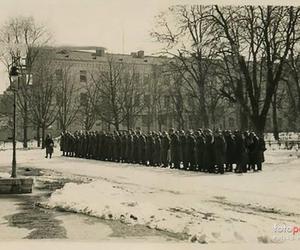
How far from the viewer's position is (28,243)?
2.82 m

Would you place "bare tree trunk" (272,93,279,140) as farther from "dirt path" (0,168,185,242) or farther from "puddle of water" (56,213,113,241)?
"puddle of water" (56,213,113,241)

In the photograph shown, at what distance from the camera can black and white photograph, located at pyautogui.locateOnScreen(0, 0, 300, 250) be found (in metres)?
3.04

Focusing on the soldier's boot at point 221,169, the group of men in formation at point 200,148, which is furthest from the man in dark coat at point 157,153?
the soldier's boot at point 221,169

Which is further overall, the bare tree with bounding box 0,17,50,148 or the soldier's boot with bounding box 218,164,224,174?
the soldier's boot with bounding box 218,164,224,174

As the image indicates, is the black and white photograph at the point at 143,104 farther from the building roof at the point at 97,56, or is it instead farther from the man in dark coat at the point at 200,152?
the man in dark coat at the point at 200,152

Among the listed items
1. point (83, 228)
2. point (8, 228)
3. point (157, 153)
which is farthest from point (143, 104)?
point (157, 153)

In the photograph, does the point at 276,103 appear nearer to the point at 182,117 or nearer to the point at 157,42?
the point at 182,117

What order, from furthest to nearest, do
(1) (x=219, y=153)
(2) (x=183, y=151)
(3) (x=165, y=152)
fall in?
(3) (x=165, y=152) → (2) (x=183, y=151) → (1) (x=219, y=153)

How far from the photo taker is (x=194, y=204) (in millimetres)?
3301

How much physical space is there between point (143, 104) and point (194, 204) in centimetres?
68

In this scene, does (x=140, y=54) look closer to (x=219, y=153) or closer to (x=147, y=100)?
(x=147, y=100)

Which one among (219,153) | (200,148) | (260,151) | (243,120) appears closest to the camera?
(243,120)

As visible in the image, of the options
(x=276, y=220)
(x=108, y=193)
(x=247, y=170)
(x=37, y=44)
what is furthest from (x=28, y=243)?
(x=247, y=170)

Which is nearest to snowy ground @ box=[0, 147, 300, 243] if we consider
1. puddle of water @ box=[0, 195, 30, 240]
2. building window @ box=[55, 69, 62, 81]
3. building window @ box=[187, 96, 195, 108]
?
puddle of water @ box=[0, 195, 30, 240]
